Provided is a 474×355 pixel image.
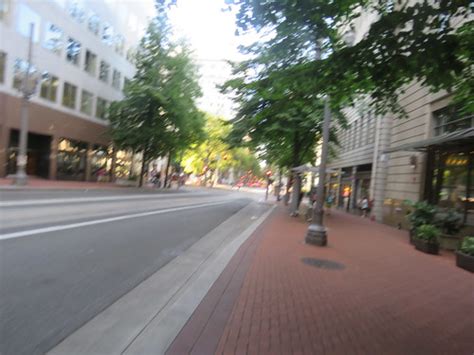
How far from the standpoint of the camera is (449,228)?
→ 44.6 feet

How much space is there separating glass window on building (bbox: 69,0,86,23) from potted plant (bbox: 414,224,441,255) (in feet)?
94.2

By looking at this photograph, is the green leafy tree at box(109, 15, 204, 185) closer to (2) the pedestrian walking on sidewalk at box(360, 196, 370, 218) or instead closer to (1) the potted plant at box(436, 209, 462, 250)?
(2) the pedestrian walking on sidewalk at box(360, 196, 370, 218)

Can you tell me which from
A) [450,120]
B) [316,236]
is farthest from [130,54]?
[316,236]

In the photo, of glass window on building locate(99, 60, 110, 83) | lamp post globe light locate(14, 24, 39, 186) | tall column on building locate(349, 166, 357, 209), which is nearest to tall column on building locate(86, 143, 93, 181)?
glass window on building locate(99, 60, 110, 83)

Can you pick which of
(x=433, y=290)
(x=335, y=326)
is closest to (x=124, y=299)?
(x=335, y=326)

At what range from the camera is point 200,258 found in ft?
29.5

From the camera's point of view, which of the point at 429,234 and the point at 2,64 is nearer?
the point at 429,234

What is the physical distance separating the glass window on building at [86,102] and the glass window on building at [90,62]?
1.77 m

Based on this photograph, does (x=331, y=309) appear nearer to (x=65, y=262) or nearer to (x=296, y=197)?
(x=65, y=262)

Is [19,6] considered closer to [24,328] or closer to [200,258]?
[200,258]

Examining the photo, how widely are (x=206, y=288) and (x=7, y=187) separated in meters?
16.7

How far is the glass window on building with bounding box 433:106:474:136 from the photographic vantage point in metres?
15.2

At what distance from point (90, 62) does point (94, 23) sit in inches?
120

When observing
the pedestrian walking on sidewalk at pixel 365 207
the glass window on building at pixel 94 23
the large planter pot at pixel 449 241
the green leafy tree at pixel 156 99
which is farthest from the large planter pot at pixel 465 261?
the glass window on building at pixel 94 23
